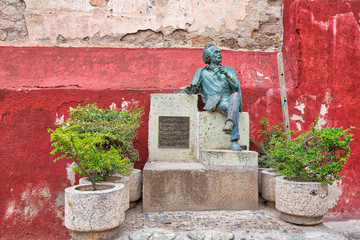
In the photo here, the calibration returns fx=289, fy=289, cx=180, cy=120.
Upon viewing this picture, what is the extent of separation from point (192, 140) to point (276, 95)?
1889 millimetres

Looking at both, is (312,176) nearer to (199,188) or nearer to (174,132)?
(199,188)

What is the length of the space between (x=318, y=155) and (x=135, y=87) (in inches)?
123

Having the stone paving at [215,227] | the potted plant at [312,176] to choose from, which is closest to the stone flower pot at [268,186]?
the stone paving at [215,227]

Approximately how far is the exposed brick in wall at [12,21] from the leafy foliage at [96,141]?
267cm

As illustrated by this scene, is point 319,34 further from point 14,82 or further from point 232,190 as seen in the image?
point 14,82

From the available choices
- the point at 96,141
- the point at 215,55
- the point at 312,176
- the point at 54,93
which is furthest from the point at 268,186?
the point at 54,93

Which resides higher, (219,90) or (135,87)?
(135,87)

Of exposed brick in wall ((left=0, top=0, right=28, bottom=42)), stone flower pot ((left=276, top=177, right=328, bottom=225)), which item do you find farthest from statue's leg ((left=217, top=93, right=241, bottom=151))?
exposed brick in wall ((left=0, top=0, right=28, bottom=42))

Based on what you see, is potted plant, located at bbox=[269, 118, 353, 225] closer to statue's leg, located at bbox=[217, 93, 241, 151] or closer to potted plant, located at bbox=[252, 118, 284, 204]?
potted plant, located at bbox=[252, 118, 284, 204]

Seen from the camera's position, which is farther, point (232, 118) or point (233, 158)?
point (232, 118)

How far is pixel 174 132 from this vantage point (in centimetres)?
440

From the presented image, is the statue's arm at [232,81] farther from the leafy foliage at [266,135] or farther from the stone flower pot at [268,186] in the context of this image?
Result: the stone flower pot at [268,186]

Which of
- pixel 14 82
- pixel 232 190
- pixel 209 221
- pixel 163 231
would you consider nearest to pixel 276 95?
pixel 232 190

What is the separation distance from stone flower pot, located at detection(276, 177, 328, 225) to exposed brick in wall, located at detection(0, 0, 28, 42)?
5.10 meters
